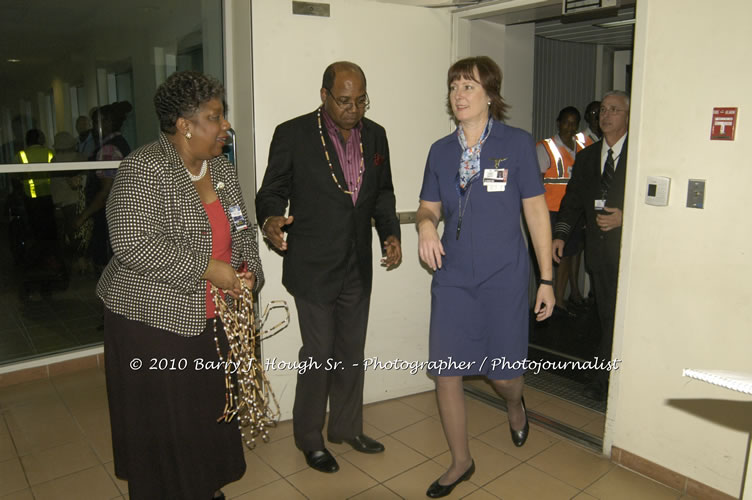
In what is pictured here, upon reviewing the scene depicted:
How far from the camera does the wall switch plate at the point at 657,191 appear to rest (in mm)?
2500

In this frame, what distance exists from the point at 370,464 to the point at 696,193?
1859 mm

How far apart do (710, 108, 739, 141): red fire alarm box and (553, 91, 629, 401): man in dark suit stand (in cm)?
92

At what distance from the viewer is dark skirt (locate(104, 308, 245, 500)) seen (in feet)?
6.73

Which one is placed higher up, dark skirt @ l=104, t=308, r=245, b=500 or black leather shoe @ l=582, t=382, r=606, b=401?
dark skirt @ l=104, t=308, r=245, b=500

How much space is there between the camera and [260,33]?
283cm

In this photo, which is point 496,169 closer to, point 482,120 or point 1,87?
point 482,120

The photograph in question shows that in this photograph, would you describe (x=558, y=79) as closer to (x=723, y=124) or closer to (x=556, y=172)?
(x=556, y=172)

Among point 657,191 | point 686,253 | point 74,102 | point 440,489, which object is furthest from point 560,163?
point 74,102

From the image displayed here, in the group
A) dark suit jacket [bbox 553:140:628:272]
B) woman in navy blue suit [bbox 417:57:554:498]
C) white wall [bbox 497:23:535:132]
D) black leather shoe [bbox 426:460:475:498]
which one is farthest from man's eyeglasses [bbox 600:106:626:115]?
black leather shoe [bbox 426:460:475:498]

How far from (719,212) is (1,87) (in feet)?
13.3

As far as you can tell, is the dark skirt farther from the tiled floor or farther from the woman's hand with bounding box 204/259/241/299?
the tiled floor

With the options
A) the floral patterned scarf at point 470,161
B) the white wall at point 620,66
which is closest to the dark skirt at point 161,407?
the floral patterned scarf at point 470,161

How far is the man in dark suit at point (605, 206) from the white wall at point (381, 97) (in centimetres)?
94

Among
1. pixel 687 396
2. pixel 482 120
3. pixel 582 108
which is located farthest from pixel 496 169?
pixel 582 108
